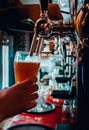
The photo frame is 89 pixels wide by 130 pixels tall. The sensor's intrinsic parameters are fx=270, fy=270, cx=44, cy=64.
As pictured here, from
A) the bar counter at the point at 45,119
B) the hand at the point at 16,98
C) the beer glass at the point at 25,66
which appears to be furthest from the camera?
the bar counter at the point at 45,119

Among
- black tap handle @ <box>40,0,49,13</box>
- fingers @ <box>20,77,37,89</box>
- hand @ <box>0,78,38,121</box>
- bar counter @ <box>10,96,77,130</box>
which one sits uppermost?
black tap handle @ <box>40,0,49,13</box>

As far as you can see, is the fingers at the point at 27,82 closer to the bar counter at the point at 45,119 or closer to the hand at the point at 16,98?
the hand at the point at 16,98

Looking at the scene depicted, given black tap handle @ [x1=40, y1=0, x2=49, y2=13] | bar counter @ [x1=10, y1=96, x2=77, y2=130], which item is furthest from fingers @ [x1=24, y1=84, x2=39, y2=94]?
bar counter @ [x1=10, y1=96, x2=77, y2=130]

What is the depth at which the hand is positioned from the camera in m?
0.80

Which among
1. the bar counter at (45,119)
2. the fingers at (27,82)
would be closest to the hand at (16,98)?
the fingers at (27,82)

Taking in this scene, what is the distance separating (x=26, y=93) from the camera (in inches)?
34.3

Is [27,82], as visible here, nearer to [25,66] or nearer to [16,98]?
[16,98]

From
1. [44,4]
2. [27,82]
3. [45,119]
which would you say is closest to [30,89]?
[27,82]

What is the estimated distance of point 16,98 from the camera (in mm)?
830

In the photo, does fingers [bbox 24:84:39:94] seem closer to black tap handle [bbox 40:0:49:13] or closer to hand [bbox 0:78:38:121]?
hand [bbox 0:78:38:121]

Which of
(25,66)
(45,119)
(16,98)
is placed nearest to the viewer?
(16,98)

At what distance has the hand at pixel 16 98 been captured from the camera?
0.80 m

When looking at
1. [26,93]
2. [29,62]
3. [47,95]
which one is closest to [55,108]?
[47,95]

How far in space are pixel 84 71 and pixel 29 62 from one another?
1.07 feet
